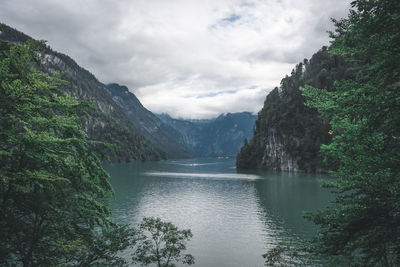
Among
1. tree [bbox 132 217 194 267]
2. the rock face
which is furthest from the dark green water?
the rock face

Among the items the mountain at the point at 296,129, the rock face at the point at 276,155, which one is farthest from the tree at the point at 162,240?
the rock face at the point at 276,155

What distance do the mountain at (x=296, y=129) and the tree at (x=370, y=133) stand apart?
135 metres

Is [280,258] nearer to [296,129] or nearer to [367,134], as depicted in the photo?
[367,134]

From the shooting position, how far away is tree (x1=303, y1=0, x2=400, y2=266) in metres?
9.09

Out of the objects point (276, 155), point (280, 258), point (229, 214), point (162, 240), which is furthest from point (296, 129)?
point (162, 240)

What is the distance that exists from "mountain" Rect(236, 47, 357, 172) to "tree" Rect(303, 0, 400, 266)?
13525 cm

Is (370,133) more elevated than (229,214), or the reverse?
(370,133)

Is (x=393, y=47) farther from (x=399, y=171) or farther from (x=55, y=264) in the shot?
(x=55, y=264)

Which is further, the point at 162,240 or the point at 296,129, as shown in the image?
the point at 296,129

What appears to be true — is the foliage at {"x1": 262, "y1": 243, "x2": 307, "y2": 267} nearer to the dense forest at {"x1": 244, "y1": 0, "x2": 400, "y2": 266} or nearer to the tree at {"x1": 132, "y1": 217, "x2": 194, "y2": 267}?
the tree at {"x1": 132, "y1": 217, "x2": 194, "y2": 267}

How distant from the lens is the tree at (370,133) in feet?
29.8

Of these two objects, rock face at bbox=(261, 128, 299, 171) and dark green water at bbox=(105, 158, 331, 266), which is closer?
dark green water at bbox=(105, 158, 331, 266)

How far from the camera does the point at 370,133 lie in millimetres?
11312

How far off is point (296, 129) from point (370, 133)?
16647 centimetres
